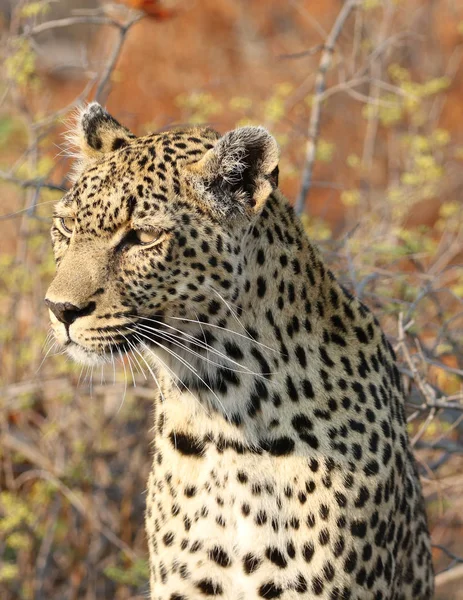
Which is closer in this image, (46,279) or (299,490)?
(299,490)

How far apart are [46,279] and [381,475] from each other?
5.16 m

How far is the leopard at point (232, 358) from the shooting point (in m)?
4.34

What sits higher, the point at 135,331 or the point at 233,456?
the point at 135,331

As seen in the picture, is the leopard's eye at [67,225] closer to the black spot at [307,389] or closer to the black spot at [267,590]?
the black spot at [307,389]

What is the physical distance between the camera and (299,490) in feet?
15.1

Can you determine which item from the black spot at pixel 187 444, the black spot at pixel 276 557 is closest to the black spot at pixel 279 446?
the black spot at pixel 187 444

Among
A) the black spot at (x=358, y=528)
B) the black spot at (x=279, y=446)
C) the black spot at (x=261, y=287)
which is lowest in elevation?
the black spot at (x=358, y=528)

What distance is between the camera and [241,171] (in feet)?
14.5

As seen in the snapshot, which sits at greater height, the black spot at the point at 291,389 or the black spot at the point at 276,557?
the black spot at the point at 291,389

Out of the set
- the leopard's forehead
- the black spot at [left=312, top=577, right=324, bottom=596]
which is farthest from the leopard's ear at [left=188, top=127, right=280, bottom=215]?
the black spot at [left=312, top=577, right=324, bottom=596]

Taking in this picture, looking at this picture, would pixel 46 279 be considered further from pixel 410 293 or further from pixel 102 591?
pixel 410 293

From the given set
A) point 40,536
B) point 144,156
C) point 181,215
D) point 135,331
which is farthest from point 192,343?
point 40,536

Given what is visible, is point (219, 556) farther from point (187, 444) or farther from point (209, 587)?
point (187, 444)

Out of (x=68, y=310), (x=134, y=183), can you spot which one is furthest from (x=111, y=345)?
(x=134, y=183)
